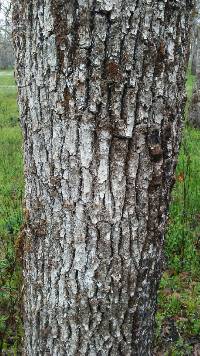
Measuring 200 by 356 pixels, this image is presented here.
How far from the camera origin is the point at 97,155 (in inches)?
67.1

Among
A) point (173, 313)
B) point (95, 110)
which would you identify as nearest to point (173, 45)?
point (95, 110)

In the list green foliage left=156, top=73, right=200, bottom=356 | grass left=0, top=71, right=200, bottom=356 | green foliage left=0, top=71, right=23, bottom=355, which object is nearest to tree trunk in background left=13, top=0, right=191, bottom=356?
green foliage left=0, top=71, right=23, bottom=355

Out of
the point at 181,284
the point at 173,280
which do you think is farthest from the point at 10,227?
the point at 181,284

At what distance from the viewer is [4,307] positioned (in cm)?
355

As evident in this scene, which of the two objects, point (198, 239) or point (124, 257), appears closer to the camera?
point (124, 257)

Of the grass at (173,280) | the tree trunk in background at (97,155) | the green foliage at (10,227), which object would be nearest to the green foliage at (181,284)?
the grass at (173,280)

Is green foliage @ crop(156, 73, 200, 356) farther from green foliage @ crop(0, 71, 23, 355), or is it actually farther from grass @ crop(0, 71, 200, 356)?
green foliage @ crop(0, 71, 23, 355)

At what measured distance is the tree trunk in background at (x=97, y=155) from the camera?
5.19 feet

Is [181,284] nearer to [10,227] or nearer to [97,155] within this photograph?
[10,227]

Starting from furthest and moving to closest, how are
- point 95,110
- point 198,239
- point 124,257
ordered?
point 198,239
point 124,257
point 95,110

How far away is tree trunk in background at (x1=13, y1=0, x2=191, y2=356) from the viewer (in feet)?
5.19

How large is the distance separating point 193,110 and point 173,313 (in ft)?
22.3

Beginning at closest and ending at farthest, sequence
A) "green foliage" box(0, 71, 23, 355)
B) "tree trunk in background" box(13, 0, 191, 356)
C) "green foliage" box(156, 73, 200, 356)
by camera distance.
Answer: "tree trunk in background" box(13, 0, 191, 356)
"green foliage" box(0, 71, 23, 355)
"green foliage" box(156, 73, 200, 356)

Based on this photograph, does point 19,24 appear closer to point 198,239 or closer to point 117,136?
point 117,136
